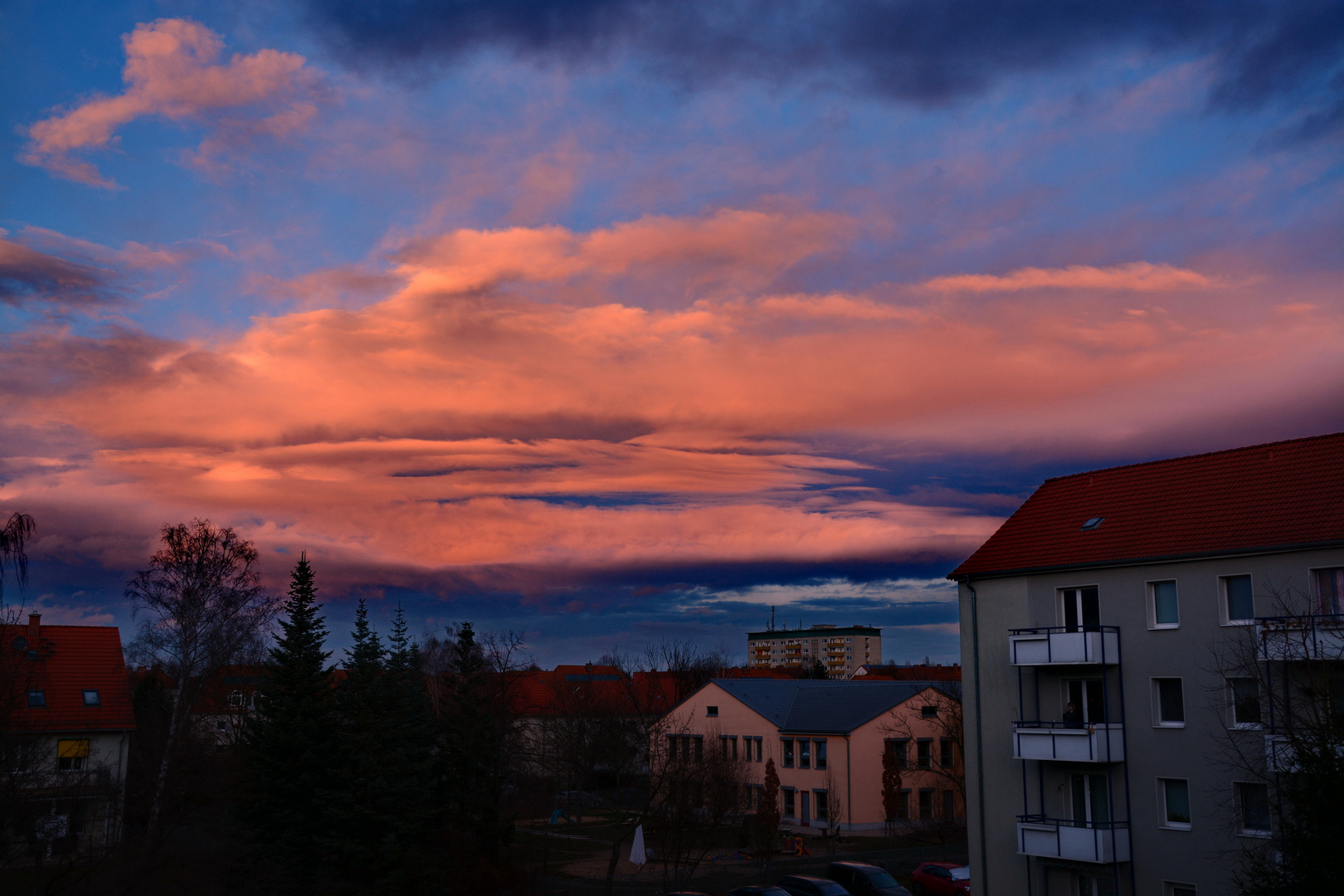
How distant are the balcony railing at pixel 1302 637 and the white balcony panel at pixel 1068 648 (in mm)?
4913

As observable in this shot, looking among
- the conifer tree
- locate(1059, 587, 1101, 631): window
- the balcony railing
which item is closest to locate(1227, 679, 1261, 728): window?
the balcony railing

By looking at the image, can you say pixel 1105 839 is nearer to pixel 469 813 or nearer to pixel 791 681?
pixel 469 813

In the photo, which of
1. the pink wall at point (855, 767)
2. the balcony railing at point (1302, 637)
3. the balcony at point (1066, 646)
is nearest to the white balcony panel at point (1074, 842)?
the balcony at point (1066, 646)

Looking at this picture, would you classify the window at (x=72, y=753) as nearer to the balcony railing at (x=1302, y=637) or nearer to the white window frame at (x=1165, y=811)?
the white window frame at (x=1165, y=811)

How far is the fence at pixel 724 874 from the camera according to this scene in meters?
39.8

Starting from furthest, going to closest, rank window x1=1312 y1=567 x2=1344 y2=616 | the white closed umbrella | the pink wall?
the pink wall, the white closed umbrella, window x1=1312 y1=567 x2=1344 y2=616

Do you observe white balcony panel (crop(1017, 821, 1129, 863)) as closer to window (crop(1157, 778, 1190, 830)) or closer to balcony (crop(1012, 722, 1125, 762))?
window (crop(1157, 778, 1190, 830))

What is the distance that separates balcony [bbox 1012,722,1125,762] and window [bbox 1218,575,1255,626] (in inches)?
189

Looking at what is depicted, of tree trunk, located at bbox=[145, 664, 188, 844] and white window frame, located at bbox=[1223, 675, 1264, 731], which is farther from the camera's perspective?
tree trunk, located at bbox=[145, 664, 188, 844]

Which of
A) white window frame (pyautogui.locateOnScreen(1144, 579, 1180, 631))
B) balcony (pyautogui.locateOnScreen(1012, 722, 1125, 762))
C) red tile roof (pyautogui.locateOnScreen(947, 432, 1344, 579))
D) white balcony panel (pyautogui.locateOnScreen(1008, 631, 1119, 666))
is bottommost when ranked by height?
balcony (pyautogui.locateOnScreen(1012, 722, 1125, 762))

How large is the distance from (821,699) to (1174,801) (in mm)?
39471

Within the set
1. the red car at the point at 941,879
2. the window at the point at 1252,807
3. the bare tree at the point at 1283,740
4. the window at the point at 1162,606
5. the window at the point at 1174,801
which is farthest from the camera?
the red car at the point at 941,879

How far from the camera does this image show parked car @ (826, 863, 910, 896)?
35.4 meters

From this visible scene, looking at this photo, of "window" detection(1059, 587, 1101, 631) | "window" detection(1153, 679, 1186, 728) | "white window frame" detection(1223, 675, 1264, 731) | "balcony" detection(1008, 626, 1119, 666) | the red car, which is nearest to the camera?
"white window frame" detection(1223, 675, 1264, 731)
